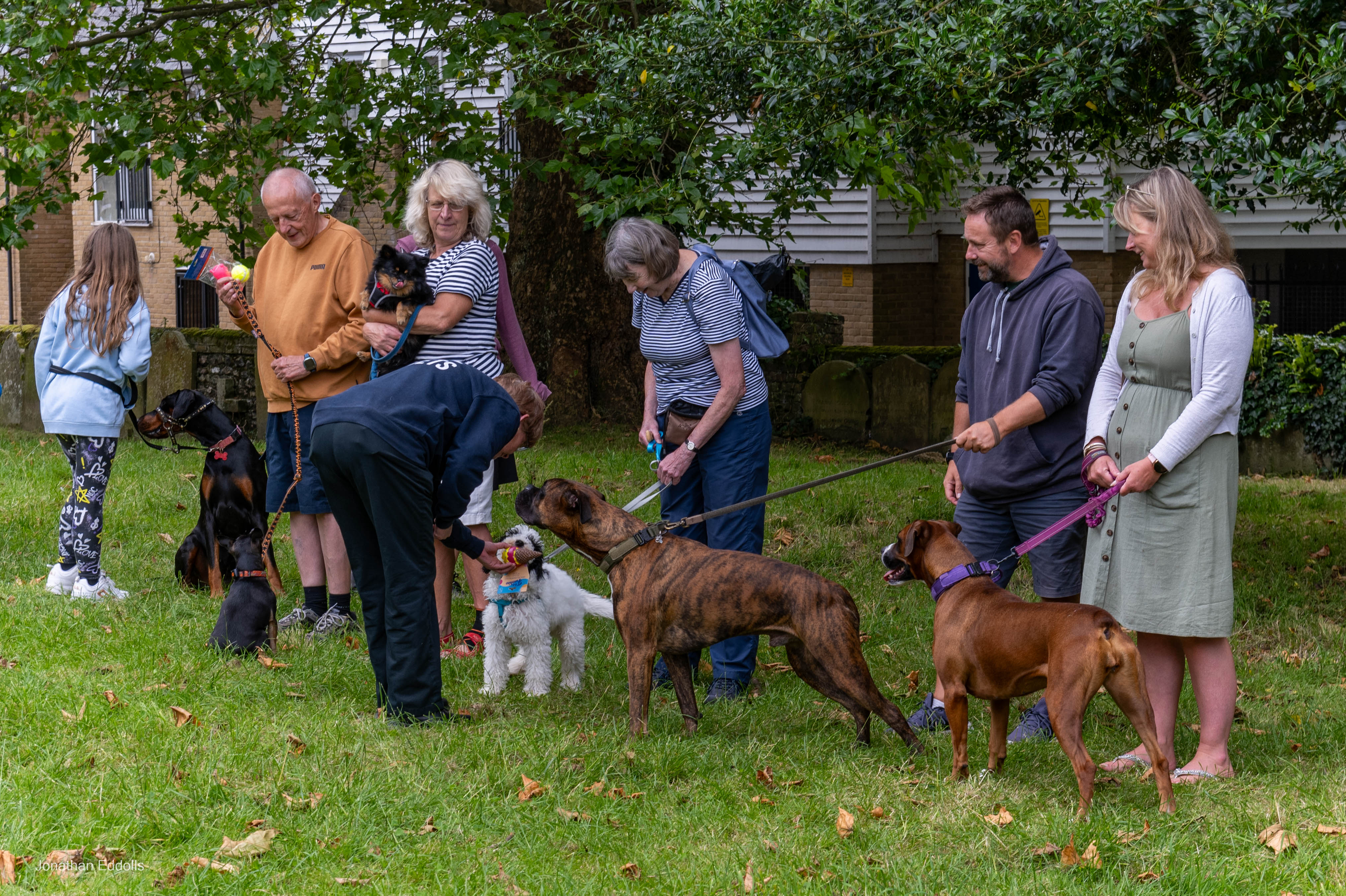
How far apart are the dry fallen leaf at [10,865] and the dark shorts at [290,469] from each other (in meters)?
2.89

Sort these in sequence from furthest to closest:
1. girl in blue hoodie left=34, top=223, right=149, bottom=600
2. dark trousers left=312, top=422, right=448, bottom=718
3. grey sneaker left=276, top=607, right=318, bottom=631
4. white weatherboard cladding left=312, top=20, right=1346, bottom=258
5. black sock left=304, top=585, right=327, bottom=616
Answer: white weatherboard cladding left=312, top=20, right=1346, bottom=258, girl in blue hoodie left=34, top=223, right=149, bottom=600, black sock left=304, top=585, right=327, bottom=616, grey sneaker left=276, top=607, right=318, bottom=631, dark trousers left=312, top=422, right=448, bottom=718

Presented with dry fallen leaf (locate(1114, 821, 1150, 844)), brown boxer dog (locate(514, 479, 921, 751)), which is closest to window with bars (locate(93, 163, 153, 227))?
brown boxer dog (locate(514, 479, 921, 751))

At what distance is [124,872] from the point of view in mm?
3594

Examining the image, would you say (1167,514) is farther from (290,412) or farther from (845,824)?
(290,412)

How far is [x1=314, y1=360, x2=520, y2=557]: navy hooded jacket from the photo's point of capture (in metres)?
4.58

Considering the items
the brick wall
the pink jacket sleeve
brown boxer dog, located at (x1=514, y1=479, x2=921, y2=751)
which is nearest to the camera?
brown boxer dog, located at (x1=514, y1=479, x2=921, y2=751)

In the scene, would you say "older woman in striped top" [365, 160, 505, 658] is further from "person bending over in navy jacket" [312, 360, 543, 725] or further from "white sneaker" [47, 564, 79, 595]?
"white sneaker" [47, 564, 79, 595]

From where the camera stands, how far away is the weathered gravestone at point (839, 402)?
1372 centimetres

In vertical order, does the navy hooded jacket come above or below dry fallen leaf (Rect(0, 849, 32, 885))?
above

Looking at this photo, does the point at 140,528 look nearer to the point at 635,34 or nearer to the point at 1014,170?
the point at 635,34

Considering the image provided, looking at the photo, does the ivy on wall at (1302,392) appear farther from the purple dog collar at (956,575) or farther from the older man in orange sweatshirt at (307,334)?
the older man in orange sweatshirt at (307,334)

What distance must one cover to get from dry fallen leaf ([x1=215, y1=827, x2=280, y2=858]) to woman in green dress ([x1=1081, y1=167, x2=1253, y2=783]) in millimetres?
3016

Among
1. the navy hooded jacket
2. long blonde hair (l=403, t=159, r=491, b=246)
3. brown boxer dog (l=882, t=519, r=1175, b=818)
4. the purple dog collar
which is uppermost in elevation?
long blonde hair (l=403, t=159, r=491, b=246)

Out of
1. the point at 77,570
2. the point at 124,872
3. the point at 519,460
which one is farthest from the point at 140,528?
the point at 124,872
